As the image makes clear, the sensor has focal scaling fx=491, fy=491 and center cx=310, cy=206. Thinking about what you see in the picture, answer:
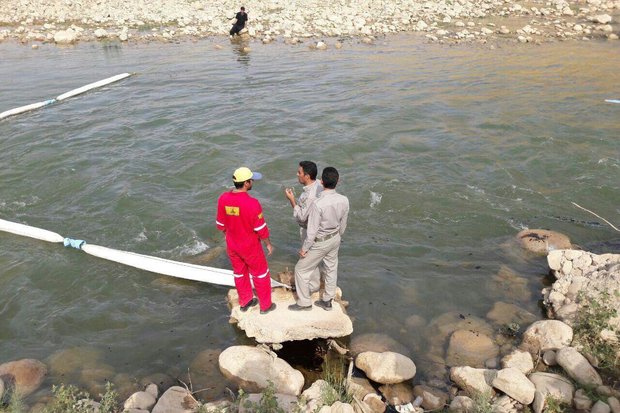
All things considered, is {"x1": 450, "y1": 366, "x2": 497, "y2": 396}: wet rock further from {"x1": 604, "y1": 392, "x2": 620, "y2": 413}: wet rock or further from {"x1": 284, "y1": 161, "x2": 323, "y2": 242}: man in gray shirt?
{"x1": 284, "y1": 161, "x2": 323, "y2": 242}: man in gray shirt

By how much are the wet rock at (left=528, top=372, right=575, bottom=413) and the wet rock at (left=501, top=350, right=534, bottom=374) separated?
0.69 feet

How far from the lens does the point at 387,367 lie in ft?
19.7

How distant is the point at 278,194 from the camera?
11188 millimetres

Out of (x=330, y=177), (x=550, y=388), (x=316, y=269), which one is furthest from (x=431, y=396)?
(x=330, y=177)

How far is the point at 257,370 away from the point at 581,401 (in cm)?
364

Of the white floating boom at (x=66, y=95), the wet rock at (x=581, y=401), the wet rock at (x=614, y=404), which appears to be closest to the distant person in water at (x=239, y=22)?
the white floating boom at (x=66, y=95)

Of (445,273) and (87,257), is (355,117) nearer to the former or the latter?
(445,273)

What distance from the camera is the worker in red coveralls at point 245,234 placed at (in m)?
5.93

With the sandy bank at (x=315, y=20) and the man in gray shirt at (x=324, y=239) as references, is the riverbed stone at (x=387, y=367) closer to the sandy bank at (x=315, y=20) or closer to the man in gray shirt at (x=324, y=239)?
the man in gray shirt at (x=324, y=239)

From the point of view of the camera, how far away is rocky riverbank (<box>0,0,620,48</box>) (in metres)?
25.3

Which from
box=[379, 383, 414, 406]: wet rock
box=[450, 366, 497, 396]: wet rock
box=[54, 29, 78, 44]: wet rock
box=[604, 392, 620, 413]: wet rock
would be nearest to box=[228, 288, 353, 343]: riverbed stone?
box=[379, 383, 414, 406]: wet rock

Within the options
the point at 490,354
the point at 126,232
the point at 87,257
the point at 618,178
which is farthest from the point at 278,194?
the point at 618,178

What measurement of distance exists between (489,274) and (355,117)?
8.26 metres

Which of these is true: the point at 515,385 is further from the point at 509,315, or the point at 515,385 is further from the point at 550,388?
the point at 509,315
